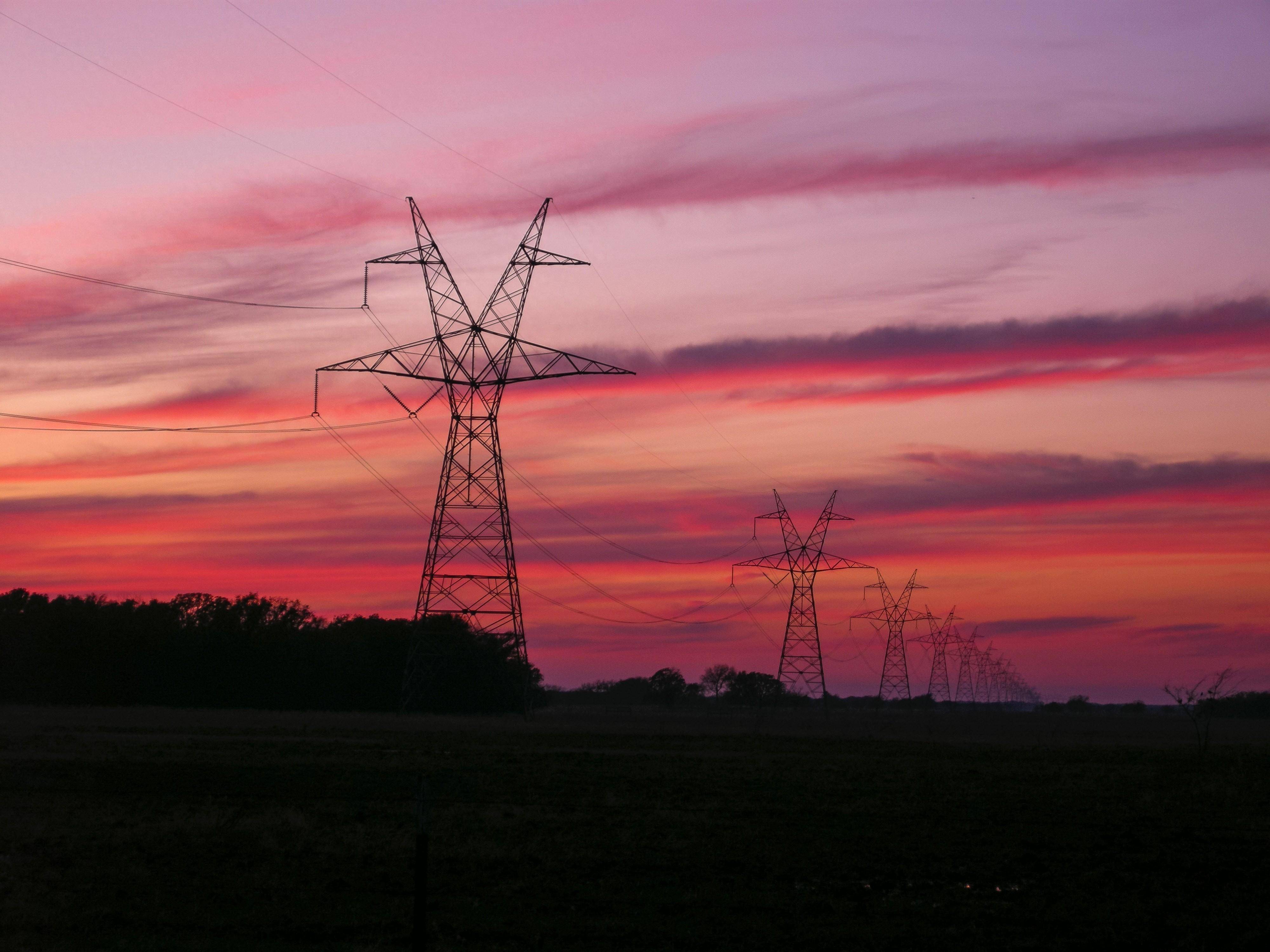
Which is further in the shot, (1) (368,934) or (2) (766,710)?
(2) (766,710)

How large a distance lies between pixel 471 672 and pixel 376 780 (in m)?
64.4

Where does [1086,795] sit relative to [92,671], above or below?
below

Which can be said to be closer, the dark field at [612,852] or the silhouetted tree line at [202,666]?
the dark field at [612,852]

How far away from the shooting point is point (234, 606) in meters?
140

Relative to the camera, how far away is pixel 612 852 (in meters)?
23.3

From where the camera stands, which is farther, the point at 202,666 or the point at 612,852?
the point at 202,666

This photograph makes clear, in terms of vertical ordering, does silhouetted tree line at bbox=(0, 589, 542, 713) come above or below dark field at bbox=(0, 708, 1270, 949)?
above

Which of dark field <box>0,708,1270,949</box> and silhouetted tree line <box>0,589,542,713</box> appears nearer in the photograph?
dark field <box>0,708,1270,949</box>

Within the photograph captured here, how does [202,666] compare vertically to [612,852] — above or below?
above

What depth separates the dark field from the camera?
54.1 feet

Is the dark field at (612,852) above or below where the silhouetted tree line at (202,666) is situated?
below

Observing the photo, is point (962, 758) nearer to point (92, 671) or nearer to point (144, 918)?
point (144, 918)

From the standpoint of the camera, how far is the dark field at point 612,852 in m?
16.5

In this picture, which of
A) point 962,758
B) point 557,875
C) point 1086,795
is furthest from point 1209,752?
point 557,875
